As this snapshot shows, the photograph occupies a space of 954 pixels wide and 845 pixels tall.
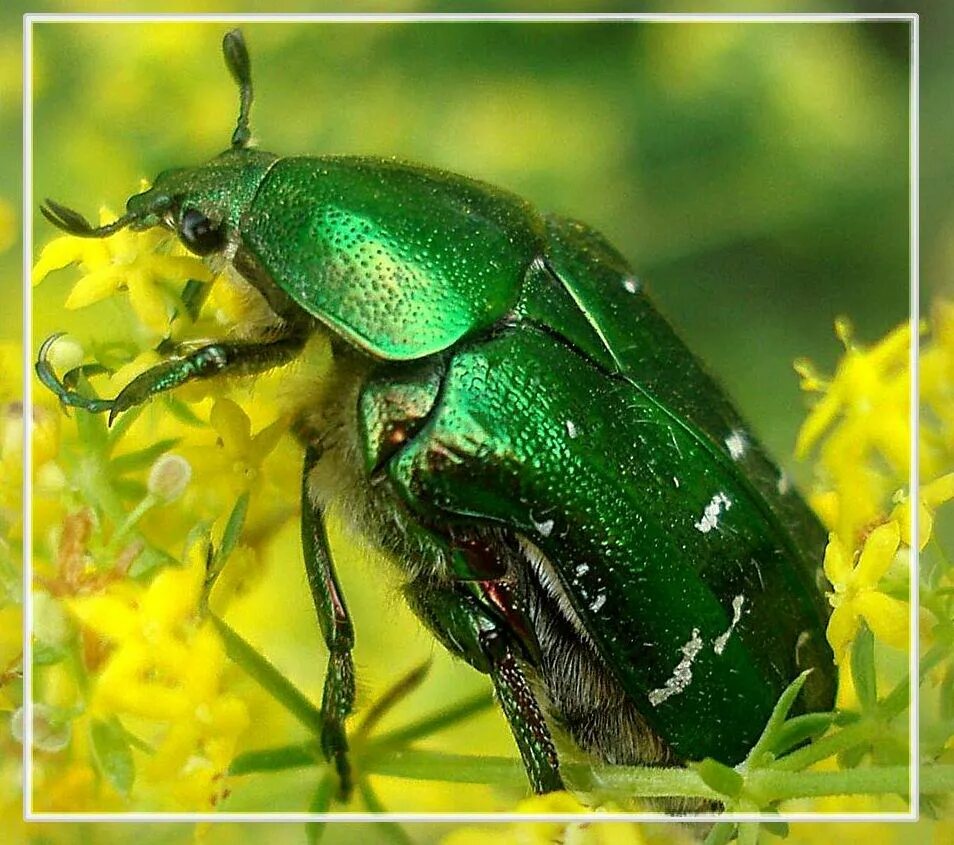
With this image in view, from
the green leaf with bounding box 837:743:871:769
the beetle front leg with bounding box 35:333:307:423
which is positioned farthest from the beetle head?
the green leaf with bounding box 837:743:871:769

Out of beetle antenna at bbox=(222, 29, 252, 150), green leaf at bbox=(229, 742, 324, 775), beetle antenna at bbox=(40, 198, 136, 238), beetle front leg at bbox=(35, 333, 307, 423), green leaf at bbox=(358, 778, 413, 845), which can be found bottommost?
green leaf at bbox=(358, 778, 413, 845)

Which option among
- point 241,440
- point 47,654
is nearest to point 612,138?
Answer: point 241,440

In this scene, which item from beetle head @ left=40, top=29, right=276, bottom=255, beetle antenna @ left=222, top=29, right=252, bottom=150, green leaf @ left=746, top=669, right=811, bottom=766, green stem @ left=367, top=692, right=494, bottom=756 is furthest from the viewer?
beetle antenna @ left=222, top=29, right=252, bottom=150

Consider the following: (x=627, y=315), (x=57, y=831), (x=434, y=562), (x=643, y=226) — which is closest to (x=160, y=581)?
(x=434, y=562)

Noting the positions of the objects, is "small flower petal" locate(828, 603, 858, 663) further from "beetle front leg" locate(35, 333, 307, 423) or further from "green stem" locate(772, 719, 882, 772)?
"beetle front leg" locate(35, 333, 307, 423)

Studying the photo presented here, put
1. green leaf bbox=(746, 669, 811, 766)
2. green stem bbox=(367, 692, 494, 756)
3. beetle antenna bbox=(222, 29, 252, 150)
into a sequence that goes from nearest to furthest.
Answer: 1. green leaf bbox=(746, 669, 811, 766)
2. green stem bbox=(367, 692, 494, 756)
3. beetle antenna bbox=(222, 29, 252, 150)

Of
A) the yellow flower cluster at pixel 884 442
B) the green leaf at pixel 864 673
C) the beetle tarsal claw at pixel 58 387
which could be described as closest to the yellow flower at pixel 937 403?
the yellow flower cluster at pixel 884 442

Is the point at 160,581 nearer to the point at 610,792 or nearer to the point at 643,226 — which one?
the point at 610,792
